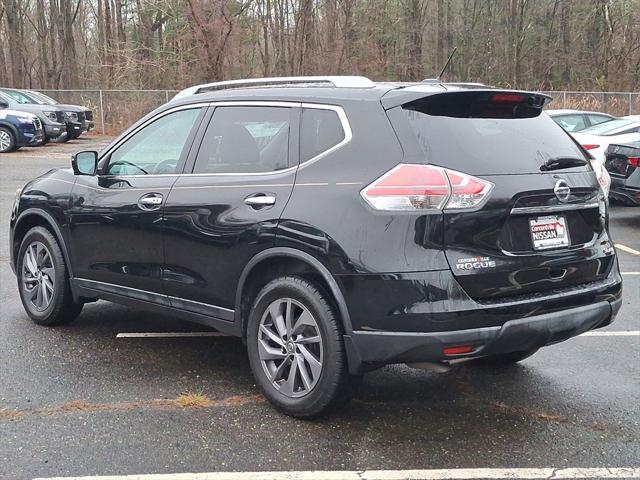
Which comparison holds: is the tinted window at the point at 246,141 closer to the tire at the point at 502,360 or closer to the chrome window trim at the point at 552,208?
the chrome window trim at the point at 552,208

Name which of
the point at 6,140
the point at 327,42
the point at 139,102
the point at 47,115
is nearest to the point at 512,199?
the point at 6,140

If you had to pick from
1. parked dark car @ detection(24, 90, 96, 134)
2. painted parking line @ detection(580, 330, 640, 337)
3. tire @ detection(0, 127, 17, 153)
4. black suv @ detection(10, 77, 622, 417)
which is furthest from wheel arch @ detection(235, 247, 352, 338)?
parked dark car @ detection(24, 90, 96, 134)

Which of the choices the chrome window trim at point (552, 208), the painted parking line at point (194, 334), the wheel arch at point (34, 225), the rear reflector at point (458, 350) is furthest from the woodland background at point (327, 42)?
the rear reflector at point (458, 350)

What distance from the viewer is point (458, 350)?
11.4ft

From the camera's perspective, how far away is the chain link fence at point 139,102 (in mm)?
27906

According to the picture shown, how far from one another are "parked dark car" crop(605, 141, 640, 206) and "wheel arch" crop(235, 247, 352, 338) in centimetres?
756

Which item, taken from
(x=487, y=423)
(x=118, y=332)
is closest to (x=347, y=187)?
(x=487, y=423)

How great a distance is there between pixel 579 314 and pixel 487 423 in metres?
0.78

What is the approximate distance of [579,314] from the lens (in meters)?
3.76

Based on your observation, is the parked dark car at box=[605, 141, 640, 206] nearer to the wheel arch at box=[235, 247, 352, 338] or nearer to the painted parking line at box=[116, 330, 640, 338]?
the painted parking line at box=[116, 330, 640, 338]

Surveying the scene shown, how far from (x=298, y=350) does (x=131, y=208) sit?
1.63 metres

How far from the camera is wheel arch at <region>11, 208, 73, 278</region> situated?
5.34 m

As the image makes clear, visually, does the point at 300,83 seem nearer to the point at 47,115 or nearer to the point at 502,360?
the point at 502,360

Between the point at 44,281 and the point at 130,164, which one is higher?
the point at 130,164
